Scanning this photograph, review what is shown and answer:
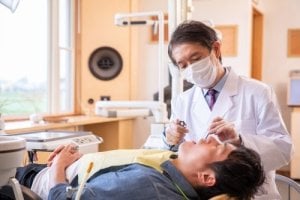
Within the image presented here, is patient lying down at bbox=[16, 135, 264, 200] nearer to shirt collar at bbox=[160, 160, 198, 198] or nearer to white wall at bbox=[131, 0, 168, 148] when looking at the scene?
shirt collar at bbox=[160, 160, 198, 198]

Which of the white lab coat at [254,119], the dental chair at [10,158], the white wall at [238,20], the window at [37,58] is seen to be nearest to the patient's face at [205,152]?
the white lab coat at [254,119]

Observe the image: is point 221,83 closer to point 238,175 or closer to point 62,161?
point 238,175

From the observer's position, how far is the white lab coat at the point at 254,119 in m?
1.48

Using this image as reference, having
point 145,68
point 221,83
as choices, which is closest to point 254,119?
point 221,83

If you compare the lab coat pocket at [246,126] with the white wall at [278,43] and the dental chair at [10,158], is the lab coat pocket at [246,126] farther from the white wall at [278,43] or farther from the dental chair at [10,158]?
the white wall at [278,43]

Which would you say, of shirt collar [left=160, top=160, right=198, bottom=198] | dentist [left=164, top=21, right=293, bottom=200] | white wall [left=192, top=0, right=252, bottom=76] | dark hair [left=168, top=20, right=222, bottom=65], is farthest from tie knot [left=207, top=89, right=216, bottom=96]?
white wall [left=192, top=0, right=252, bottom=76]

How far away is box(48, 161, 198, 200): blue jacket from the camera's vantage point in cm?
123

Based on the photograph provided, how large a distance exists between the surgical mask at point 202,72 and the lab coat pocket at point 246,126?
0.21m

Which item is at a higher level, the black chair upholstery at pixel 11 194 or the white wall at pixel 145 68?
the white wall at pixel 145 68

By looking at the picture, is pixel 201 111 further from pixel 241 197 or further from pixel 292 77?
pixel 292 77

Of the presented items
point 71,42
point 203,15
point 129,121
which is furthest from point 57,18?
point 203,15

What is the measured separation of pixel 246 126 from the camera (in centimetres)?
157

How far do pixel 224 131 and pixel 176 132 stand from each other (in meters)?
0.27

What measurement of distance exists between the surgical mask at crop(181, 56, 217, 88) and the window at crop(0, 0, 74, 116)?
2.06 meters
